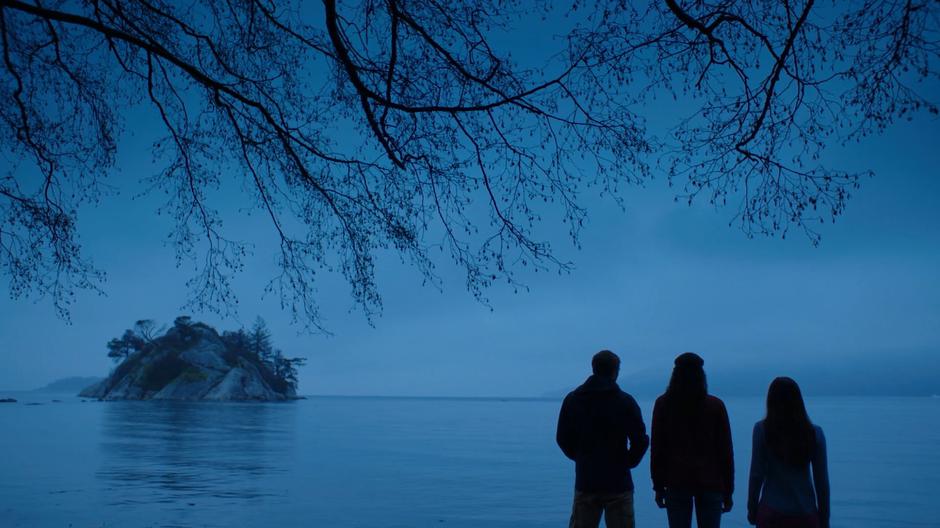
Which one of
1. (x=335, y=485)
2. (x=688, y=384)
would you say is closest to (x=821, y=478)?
(x=688, y=384)

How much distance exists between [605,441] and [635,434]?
10.0 inches

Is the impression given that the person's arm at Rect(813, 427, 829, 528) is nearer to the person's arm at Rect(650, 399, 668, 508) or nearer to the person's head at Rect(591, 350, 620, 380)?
the person's arm at Rect(650, 399, 668, 508)

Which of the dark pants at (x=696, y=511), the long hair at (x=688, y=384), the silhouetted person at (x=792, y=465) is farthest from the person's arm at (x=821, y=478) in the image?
the long hair at (x=688, y=384)

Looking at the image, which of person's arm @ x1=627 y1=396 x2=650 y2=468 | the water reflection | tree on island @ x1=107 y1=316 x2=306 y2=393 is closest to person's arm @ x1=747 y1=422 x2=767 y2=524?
person's arm @ x1=627 y1=396 x2=650 y2=468

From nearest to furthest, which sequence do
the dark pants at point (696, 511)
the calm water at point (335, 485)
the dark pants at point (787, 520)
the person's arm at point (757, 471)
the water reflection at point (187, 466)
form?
the dark pants at point (787, 520), the person's arm at point (757, 471), the dark pants at point (696, 511), the calm water at point (335, 485), the water reflection at point (187, 466)

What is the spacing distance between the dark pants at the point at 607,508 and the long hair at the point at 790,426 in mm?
1311

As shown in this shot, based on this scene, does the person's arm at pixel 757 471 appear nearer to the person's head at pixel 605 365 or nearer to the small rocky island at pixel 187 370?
the person's head at pixel 605 365

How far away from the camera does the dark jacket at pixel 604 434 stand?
5746mm

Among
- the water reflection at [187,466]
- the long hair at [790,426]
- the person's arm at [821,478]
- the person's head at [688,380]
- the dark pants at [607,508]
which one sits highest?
the person's head at [688,380]

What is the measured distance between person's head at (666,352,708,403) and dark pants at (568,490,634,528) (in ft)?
3.16

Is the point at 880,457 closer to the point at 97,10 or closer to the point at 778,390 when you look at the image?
the point at 778,390

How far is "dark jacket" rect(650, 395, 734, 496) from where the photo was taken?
5.57 metres

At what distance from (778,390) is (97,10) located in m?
7.77

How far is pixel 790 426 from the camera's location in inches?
203
